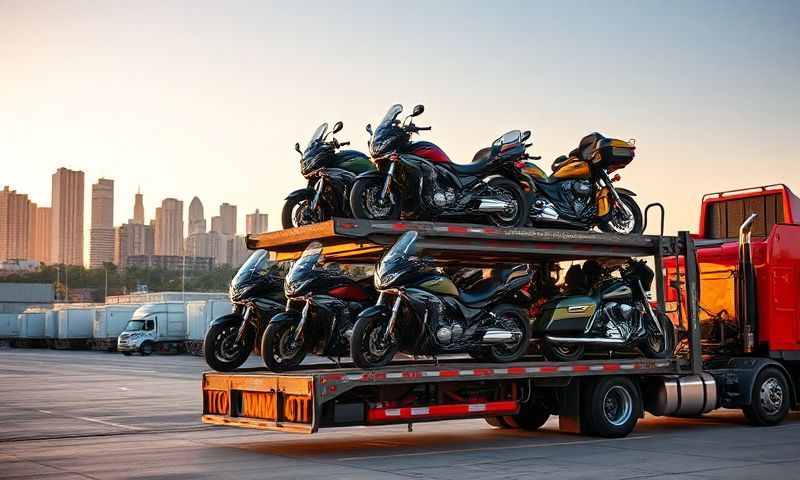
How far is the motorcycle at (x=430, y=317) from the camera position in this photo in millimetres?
13141

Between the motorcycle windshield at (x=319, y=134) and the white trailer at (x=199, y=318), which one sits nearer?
the motorcycle windshield at (x=319, y=134)

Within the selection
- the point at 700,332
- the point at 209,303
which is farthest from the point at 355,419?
the point at 209,303

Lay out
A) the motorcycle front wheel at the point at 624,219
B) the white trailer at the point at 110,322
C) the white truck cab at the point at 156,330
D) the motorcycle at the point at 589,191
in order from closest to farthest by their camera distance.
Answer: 1. the motorcycle at the point at 589,191
2. the motorcycle front wheel at the point at 624,219
3. the white truck cab at the point at 156,330
4. the white trailer at the point at 110,322

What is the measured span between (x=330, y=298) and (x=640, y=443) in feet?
14.9

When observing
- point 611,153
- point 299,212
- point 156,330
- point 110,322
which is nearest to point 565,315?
point 611,153

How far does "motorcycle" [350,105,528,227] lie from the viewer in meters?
13.8

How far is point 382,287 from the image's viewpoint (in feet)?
43.4

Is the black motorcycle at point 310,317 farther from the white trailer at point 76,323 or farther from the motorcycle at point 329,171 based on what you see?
the white trailer at point 76,323

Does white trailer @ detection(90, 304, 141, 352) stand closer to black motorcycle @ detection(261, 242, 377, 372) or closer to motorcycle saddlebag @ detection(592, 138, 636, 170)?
motorcycle saddlebag @ detection(592, 138, 636, 170)

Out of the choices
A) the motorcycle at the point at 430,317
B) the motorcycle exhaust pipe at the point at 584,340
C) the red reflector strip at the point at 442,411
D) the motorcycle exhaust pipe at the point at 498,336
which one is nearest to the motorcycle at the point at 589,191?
the motorcycle at the point at 430,317

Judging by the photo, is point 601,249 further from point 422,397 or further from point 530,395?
point 422,397

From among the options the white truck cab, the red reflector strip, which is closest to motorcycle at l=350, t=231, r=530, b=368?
the red reflector strip

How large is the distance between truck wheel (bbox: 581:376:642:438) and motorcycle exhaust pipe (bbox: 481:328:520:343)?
1.53 m

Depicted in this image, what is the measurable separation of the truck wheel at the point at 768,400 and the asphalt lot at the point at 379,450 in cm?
24
